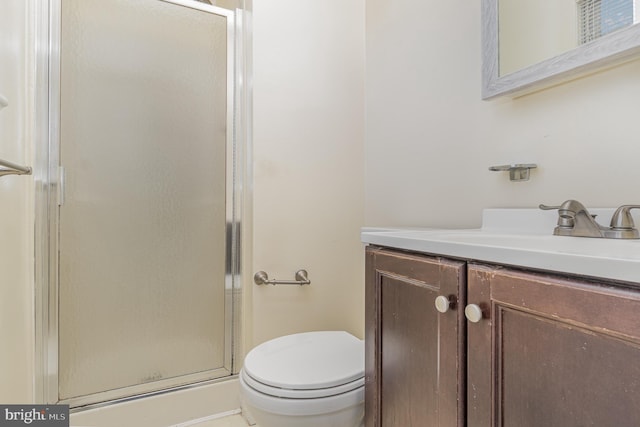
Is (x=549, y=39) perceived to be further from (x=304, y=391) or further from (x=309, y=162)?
(x=304, y=391)

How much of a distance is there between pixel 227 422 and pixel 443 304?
4.25 feet

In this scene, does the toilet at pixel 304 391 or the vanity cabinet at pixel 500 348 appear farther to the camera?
the toilet at pixel 304 391

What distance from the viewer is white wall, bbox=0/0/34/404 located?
100 centimetres

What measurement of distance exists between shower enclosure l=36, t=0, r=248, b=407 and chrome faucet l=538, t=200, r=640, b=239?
1.23m

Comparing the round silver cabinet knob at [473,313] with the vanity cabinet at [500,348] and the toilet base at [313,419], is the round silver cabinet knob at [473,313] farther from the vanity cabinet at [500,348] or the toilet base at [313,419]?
the toilet base at [313,419]

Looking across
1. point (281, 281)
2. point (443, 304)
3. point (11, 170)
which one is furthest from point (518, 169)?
point (11, 170)

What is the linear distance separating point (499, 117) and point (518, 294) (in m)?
0.76

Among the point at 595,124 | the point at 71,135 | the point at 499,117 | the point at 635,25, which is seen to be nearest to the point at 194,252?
the point at 71,135

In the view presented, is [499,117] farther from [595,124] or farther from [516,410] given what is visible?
[516,410]

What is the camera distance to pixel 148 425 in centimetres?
141

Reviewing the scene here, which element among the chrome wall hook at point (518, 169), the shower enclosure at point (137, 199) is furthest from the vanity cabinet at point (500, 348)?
the shower enclosure at point (137, 199)

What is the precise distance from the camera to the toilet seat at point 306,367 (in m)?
0.93

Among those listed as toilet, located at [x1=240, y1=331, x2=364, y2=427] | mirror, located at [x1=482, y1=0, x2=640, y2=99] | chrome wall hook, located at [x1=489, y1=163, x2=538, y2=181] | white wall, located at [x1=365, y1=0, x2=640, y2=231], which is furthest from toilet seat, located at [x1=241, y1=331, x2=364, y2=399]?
mirror, located at [x1=482, y1=0, x2=640, y2=99]

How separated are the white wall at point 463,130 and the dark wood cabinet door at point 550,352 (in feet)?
1.69
